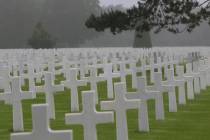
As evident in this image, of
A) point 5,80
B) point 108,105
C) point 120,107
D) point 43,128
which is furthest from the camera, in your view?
point 5,80

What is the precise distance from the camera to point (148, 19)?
647 inches

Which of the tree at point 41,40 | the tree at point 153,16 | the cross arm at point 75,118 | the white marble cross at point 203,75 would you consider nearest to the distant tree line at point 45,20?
the tree at point 41,40

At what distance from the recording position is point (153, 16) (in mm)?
16406

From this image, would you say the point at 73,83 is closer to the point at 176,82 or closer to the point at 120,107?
the point at 176,82

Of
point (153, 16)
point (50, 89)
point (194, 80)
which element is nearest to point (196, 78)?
point (194, 80)

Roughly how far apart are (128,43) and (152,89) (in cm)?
7968

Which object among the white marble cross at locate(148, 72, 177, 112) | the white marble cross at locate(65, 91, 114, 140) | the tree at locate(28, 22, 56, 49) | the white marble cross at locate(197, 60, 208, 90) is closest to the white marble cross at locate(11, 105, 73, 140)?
the white marble cross at locate(65, 91, 114, 140)

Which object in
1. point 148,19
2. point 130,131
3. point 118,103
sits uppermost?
point 148,19

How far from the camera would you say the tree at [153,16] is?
52.7ft

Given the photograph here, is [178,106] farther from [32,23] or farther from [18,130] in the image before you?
[32,23]

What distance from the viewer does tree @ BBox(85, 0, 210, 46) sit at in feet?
52.7

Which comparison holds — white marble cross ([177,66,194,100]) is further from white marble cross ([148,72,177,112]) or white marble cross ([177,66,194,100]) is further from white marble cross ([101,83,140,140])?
white marble cross ([101,83,140,140])

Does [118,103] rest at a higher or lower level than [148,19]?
lower

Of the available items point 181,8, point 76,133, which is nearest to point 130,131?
point 76,133
